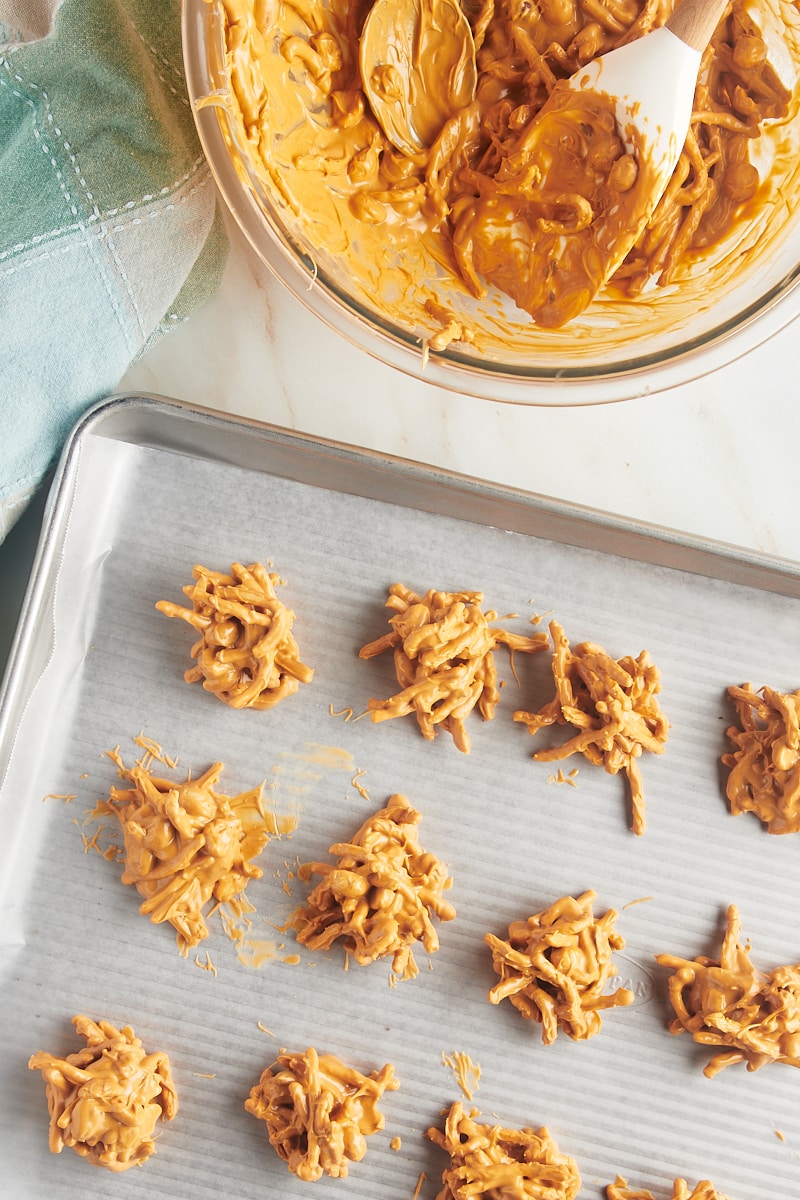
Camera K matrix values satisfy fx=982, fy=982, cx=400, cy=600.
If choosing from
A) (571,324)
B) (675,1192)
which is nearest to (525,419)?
(571,324)

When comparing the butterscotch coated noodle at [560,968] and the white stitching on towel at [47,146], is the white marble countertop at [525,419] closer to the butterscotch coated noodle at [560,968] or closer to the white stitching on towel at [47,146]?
the white stitching on towel at [47,146]

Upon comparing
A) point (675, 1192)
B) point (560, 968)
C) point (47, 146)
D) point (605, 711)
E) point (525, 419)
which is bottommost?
point (675, 1192)

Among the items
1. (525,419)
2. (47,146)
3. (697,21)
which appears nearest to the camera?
(697,21)

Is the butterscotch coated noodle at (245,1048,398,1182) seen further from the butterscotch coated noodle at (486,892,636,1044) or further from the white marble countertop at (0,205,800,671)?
the white marble countertop at (0,205,800,671)

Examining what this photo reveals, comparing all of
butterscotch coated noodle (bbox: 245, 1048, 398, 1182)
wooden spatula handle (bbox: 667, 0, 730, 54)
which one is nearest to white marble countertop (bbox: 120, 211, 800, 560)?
wooden spatula handle (bbox: 667, 0, 730, 54)

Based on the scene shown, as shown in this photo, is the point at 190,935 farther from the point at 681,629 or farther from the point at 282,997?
the point at 681,629

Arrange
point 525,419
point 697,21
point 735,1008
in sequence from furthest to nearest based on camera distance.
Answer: point 525,419, point 735,1008, point 697,21

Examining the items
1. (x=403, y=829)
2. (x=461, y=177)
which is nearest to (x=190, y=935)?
(x=403, y=829)

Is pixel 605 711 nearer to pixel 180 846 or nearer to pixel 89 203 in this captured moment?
pixel 180 846
